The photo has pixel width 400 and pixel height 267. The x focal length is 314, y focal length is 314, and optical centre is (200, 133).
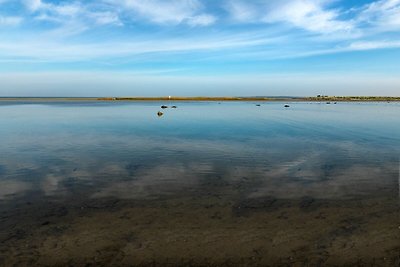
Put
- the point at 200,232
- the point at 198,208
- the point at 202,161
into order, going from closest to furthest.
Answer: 1. the point at 200,232
2. the point at 198,208
3. the point at 202,161

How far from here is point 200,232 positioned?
Answer: 9.39 m

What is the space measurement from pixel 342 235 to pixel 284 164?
8.84 metres

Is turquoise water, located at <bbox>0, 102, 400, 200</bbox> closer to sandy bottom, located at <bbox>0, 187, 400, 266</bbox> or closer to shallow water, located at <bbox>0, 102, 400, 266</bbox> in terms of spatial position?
A: shallow water, located at <bbox>0, 102, 400, 266</bbox>

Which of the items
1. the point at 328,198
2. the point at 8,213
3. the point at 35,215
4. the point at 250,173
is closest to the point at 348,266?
the point at 328,198

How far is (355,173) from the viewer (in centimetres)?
1588

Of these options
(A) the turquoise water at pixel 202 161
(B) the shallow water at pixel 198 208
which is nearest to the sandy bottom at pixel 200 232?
(B) the shallow water at pixel 198 208

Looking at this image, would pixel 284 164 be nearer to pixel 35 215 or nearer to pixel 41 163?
pixel 35 215

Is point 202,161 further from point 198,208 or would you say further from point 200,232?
point 200,232

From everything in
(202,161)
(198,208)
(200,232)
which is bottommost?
(200,232)

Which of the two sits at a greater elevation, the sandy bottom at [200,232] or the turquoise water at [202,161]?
the turquoise water at [202,161]

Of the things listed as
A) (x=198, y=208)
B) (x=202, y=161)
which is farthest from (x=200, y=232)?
(x=202, y=161)

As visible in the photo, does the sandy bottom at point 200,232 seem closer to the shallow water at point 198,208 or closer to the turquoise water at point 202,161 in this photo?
the shallow water at point 198,208

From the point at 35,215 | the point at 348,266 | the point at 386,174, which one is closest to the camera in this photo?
the point at 348,266

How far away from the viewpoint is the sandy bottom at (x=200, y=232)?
8023 mm
